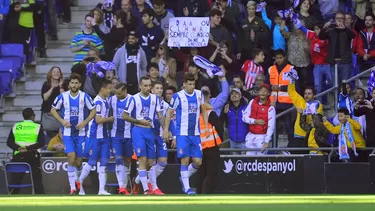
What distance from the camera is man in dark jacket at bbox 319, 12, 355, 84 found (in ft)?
73.4

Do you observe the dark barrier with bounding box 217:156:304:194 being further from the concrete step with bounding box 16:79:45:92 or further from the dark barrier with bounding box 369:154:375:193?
the concrete step with bounding box 16:79:45:92

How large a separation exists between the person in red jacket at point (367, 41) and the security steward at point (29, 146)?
659cm

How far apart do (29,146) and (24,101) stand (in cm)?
370

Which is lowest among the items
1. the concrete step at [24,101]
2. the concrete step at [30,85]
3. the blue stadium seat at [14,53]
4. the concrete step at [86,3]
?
the concrete step at [24,101]

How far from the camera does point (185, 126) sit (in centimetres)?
1973

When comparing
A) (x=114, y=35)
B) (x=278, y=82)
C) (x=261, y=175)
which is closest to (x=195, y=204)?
(x=261, y=175)

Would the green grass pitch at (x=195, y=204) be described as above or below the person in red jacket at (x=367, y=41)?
below

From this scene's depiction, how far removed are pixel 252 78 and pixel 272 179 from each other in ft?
7.73

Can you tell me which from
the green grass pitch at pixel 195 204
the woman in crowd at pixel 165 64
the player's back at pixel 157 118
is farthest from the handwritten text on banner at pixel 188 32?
the green grass pitch at pixel 195 204

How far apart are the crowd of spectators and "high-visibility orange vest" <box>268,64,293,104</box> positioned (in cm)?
2

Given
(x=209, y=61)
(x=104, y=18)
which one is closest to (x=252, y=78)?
(x=209, y=61)

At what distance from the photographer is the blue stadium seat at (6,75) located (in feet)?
79.3

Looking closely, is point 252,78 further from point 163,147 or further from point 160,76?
point 163,147

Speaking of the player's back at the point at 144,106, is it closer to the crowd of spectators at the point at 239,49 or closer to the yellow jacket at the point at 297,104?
the crowd of spectators at the point at 239,49
